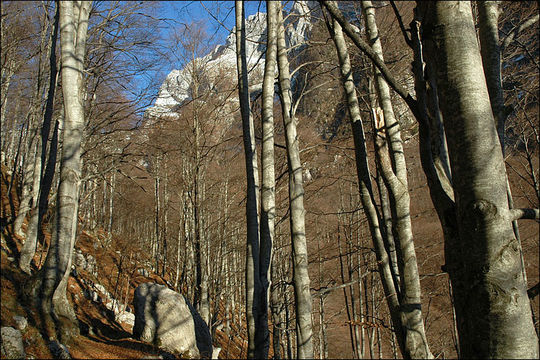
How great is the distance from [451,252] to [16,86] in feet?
74.4

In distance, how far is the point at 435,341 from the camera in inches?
606

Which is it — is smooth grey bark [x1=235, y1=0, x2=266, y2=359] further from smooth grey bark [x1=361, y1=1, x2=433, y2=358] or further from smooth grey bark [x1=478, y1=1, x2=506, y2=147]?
smooth grey bark [x1=478, y1=1, x2=506, y2=147]

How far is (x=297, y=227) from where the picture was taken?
449 cm

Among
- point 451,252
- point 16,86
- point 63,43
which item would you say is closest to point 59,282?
point 63,43

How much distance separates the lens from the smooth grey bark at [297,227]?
163 inches

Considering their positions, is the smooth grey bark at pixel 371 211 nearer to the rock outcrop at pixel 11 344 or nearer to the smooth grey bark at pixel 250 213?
the smooth grey bark at pixel 250 213

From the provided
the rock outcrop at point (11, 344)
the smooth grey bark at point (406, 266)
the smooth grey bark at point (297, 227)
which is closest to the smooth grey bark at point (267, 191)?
the smooth grey bark at point (297, 227)

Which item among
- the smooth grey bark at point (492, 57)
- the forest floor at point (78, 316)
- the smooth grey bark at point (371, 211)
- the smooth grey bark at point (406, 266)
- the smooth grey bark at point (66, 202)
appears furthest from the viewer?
the smooth grey bark at point (66, 202)

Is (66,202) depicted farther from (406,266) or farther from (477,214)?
(477,214)

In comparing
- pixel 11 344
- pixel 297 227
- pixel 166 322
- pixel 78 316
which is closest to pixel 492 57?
pixel 297 227

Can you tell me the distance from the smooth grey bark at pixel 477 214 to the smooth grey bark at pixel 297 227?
9.88ft

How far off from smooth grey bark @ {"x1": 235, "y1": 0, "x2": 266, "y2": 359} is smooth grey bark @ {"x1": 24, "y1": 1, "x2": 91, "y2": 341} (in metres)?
2.36

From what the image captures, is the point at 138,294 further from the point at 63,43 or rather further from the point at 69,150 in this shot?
the point at 63,43

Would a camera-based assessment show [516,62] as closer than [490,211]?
No
